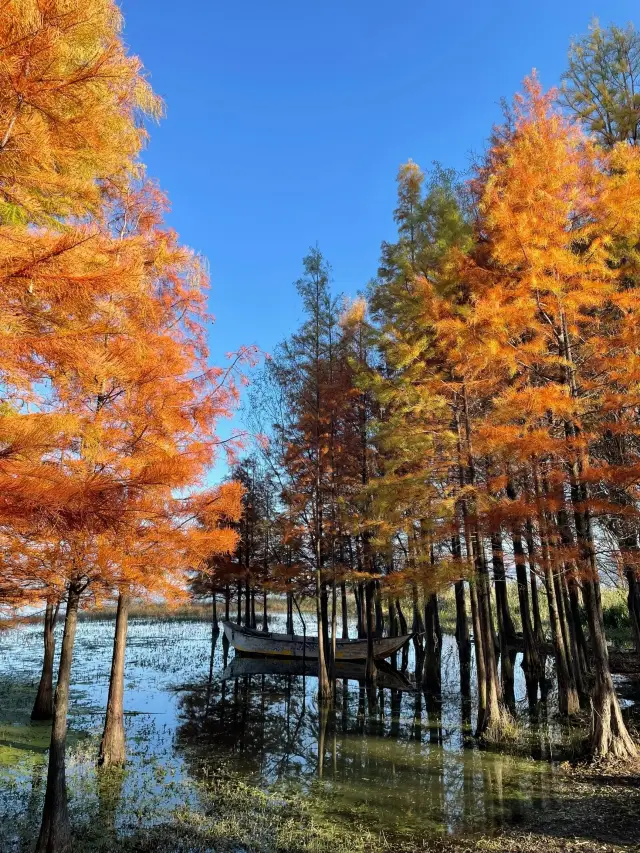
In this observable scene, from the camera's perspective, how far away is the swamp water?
24.0 ft

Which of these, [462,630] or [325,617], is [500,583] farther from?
[325,617]

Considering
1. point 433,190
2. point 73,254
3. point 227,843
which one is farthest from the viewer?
point 433,190

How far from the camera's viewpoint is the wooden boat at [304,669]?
19.4m

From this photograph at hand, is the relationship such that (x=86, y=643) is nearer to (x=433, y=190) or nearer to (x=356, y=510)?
(x=356, y=510)

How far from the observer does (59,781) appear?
6.29m

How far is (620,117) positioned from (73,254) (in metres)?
13.5

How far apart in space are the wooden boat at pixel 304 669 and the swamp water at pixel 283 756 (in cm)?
80

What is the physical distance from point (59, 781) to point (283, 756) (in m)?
5.69

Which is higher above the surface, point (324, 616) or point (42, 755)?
point (324, 616)

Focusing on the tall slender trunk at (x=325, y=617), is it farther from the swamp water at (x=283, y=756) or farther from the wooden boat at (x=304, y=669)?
the wooden boat at (x=304, y=669)

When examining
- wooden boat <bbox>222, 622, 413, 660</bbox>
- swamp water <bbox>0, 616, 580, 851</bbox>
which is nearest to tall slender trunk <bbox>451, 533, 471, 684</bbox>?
swamp water <bbox>0, 616, 580, 851</bbox>

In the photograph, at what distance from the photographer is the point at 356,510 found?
18281 millimetres

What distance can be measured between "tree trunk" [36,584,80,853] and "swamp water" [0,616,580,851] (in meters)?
0.59

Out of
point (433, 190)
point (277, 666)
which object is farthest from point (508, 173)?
point (277, 666)
